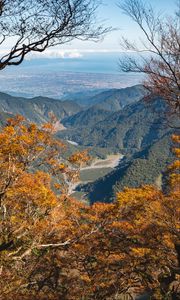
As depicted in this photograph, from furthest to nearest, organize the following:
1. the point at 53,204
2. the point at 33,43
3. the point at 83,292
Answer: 1. the point at 83,292
2. the point at 53,204
3. the point at 33,43

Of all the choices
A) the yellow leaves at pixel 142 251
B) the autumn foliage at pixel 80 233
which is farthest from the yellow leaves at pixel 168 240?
the yellow leaves at pixel 142 251

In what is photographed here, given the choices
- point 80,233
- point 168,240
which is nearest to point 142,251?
point 168,240

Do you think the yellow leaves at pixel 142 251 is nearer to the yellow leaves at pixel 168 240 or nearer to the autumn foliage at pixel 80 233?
the autumn foliage at pixel 80 233

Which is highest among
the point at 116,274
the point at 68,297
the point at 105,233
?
the point at 105,233

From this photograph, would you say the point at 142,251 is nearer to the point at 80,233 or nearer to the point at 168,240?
the point at 168,240

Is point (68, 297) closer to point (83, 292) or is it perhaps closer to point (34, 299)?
point (83, 292)

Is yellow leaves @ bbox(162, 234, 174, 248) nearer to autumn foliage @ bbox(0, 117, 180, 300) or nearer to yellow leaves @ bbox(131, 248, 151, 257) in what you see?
autumn foliage @ bbox(0, 117, 180, 300)

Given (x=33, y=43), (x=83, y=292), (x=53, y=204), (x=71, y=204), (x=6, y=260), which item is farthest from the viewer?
(x=71, y=204)

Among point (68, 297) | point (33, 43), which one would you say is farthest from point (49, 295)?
point (33, 43)

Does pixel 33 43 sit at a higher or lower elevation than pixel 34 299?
higher
